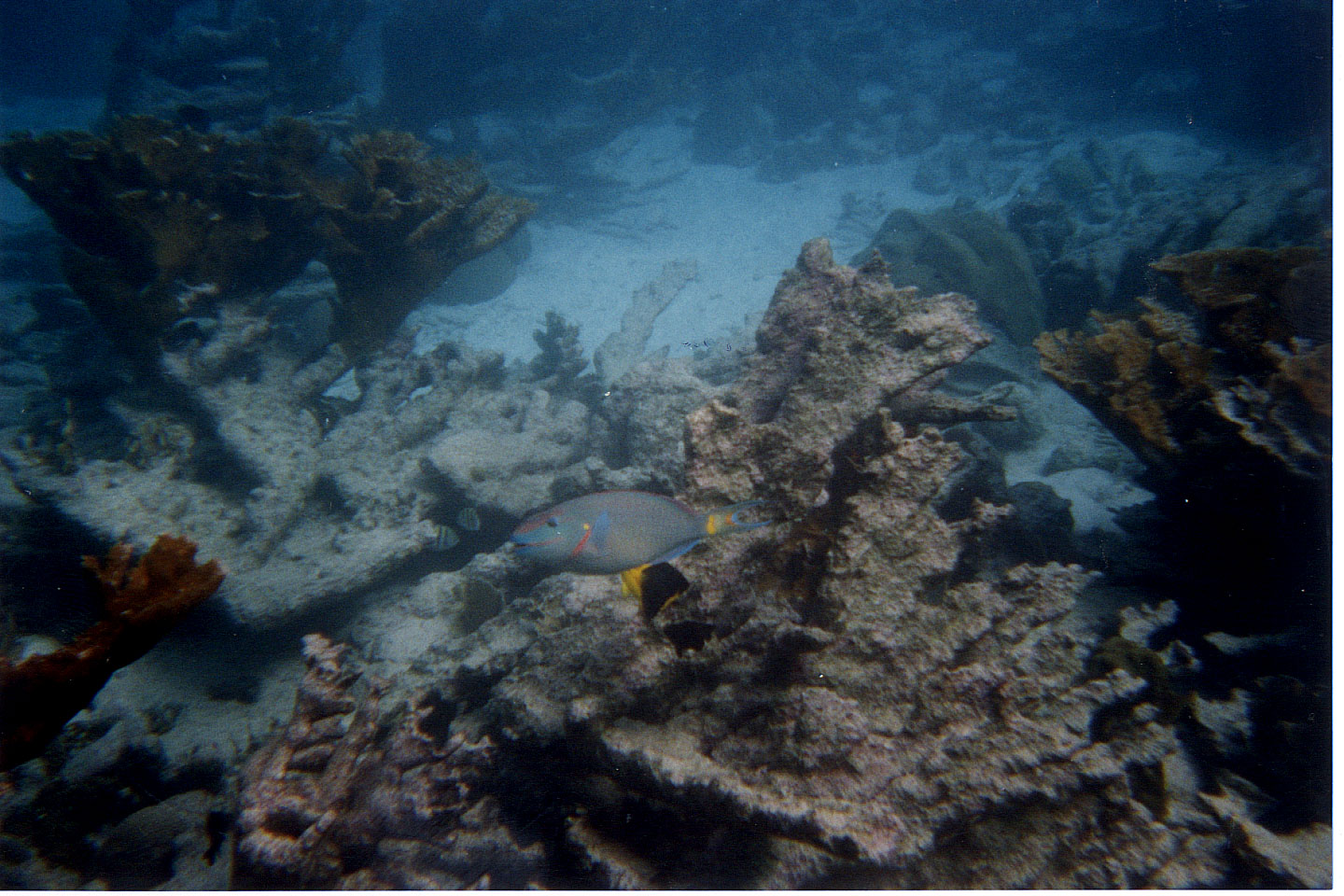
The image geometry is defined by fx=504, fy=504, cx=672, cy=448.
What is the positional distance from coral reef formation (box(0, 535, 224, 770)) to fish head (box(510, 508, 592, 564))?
1266mm

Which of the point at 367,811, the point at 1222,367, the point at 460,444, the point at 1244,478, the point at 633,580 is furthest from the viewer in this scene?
the point at 460,444

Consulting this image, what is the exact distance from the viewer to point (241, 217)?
5.53 metres

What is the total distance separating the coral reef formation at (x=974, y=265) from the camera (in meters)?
7.09

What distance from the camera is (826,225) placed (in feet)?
53.5

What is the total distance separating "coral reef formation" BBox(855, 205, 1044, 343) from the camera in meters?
7.09

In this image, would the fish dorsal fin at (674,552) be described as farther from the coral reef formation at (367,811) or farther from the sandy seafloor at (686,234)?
the sandy seafloor at (686,234)

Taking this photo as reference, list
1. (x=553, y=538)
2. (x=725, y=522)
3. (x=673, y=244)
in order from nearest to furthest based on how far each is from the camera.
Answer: (x=725, y=522) < (x=553, y=538) < (x=673, y=244)

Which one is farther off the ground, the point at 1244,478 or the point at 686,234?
the point at 686,234

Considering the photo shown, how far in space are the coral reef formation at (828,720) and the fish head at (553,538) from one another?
0.53 metres

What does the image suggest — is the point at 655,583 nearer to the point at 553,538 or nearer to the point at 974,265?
the point at 553,538

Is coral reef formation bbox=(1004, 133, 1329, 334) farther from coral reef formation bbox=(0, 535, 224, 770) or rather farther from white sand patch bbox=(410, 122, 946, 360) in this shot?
coral reef formation bbox=(0, 535, 224, 770)

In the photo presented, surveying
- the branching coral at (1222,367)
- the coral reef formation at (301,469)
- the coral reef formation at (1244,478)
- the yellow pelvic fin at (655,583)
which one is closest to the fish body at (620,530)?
the yellow pelvic fin at (655,583)

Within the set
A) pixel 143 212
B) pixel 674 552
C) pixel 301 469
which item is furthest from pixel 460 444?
pixel 143 212

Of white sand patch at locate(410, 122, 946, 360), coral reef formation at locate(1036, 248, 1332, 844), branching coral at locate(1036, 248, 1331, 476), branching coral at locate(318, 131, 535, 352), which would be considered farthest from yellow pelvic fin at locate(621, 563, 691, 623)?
white sand patch at locate(410, 122, 946, 360)
